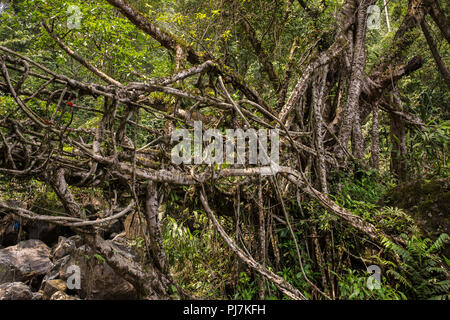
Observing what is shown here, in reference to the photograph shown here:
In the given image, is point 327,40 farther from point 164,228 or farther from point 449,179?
point 164,228

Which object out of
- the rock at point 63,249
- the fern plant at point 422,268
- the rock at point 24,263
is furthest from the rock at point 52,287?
the fern plant at point 422,268

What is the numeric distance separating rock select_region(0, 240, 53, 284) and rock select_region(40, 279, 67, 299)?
0.93 meters

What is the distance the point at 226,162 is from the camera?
2982 mm

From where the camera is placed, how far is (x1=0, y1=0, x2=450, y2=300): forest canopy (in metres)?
1.97

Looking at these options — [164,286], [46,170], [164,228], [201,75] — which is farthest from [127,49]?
[164,286]

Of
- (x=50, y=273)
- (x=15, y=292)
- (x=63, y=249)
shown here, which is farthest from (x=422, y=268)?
(x=63, y=249)

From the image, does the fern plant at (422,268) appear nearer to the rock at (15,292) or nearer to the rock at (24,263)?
the rock at (15,292)

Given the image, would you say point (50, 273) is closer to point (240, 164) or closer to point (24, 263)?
Result: point (24, 263)

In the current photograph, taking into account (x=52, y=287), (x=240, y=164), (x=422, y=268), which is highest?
(x=240, y=164)

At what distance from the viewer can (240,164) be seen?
2971 mm

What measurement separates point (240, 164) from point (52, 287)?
5.06 meters
